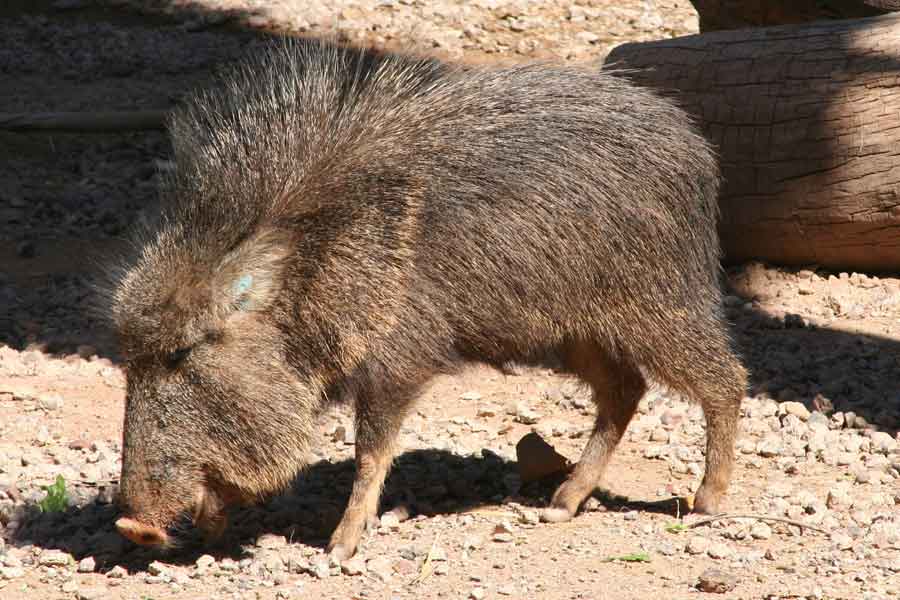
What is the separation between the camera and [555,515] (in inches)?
176

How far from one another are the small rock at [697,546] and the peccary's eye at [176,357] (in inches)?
68.8

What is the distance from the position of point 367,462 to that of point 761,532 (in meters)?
1.35

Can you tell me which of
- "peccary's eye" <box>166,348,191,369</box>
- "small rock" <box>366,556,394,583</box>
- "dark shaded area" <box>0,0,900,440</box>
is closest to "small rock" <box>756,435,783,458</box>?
"dark shaded area" <box>0,0,900,440</box>

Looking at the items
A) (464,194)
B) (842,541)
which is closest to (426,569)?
(464,194)

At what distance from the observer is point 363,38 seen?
35.9 feet

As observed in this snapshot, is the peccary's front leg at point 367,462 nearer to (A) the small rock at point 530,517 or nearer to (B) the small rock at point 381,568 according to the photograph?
(B) the small rock at point 381,568

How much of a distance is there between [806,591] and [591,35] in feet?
26.3

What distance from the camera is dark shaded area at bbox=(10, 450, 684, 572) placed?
14.2 feet

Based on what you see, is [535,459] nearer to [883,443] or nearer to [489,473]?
[489,473]

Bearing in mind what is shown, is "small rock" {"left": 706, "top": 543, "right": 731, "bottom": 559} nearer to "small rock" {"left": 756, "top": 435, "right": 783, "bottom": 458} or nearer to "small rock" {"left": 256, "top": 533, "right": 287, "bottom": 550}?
"small rock" {"left": 756, "top": 435, "right": 783, "bottom": 458}

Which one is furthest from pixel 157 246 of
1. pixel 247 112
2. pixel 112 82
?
pixel 112 82

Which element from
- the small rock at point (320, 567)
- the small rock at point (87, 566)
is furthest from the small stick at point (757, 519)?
the small rock at point (87, 566)

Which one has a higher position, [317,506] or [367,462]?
[367,462]

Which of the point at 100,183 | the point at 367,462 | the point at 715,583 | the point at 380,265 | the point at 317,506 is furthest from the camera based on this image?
the point at 100,183
